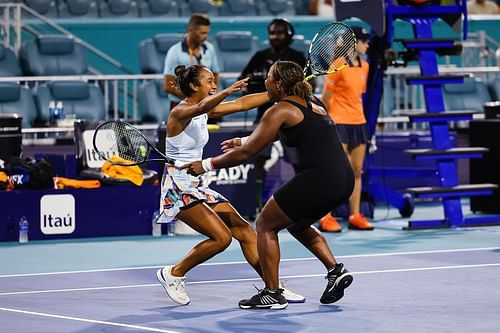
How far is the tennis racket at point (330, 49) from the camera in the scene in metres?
9.41

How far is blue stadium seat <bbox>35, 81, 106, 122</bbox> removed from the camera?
16.6 meters

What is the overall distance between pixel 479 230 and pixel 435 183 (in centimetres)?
270

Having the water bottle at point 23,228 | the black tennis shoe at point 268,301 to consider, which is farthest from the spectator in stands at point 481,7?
the black tennis shoe at point 268,301

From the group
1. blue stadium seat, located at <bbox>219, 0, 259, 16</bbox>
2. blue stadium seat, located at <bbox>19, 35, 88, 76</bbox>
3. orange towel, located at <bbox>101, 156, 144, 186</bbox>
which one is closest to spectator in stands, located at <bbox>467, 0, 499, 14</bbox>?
blue stadium seat, located at <bbox>219, 0, 259, 16</bbox>

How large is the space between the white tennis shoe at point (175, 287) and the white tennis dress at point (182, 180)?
0.40 metres

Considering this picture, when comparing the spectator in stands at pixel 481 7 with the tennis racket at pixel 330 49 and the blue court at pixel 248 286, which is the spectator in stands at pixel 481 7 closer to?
the blue court at pixel 248 286

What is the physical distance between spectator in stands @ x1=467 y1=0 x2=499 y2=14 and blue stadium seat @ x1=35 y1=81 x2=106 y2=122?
332 inches

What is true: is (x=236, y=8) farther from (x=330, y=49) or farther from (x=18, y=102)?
(x=330, y=49)

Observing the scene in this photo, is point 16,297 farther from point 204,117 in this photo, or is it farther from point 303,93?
point 303,93

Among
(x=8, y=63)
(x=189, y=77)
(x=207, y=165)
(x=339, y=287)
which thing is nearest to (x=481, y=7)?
(x=8, y=63)

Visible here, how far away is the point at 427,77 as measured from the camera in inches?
531

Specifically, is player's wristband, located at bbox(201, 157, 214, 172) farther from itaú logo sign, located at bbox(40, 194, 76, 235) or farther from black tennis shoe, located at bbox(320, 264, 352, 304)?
itaú logo sign, located at bbox(40, 194, 76, 235)

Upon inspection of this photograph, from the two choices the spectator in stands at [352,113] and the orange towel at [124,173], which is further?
the orange towel at [124,173]

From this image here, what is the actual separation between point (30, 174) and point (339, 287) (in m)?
5.17
